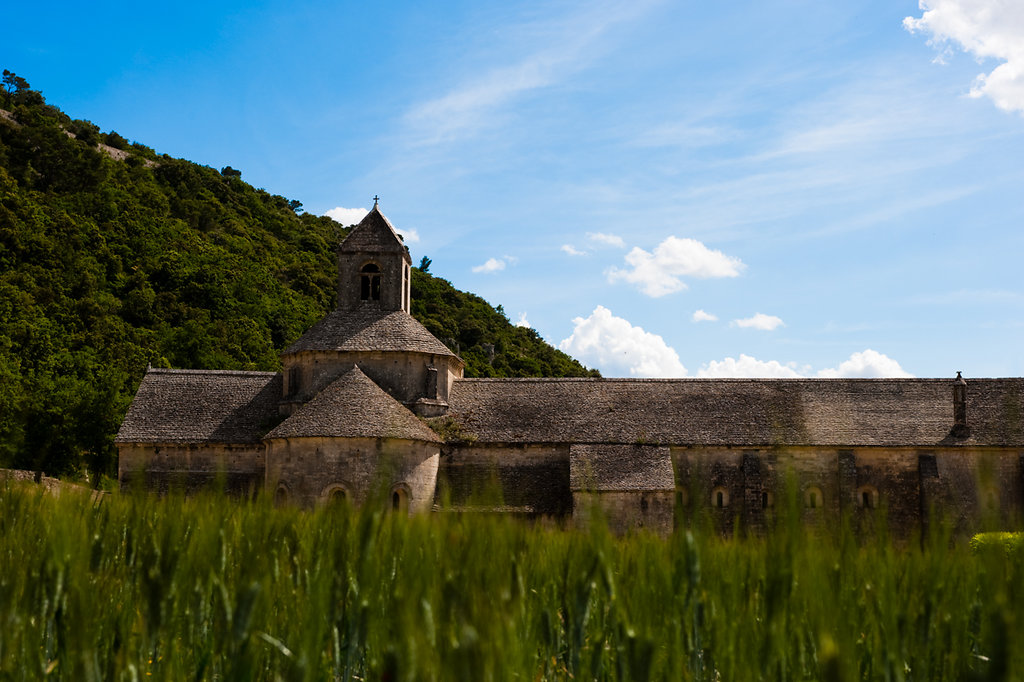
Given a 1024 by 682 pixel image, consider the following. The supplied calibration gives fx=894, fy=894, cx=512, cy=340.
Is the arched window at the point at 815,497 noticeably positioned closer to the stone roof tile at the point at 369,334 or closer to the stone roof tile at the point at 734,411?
the stone roof tile at the point at 734,411

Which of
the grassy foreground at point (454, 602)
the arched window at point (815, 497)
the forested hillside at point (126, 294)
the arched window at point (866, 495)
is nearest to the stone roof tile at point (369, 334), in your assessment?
the arched window at point (815, 497)

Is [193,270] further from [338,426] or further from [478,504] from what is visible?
[478,504]

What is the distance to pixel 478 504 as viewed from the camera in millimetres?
5105

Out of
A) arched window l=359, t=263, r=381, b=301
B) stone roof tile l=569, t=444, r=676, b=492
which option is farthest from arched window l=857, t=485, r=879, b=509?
arched window l=359, t=263, r=381, b=301

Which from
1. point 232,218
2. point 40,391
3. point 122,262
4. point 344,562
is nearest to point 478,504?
point 344,562

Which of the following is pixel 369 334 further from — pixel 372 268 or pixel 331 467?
pixel 331 467

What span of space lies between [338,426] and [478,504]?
25883 mm

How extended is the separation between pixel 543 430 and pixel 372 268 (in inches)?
423

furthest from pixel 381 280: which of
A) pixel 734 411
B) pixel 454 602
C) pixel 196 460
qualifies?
pixel 454 602

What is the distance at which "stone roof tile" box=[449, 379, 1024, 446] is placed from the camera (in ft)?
113

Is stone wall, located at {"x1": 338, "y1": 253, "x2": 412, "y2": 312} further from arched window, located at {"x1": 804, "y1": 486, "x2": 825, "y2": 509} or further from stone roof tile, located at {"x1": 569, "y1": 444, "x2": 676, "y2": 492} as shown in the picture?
arched window, located at {"x1": 804, "y1": 486, "x2": 825, "y2": 509}

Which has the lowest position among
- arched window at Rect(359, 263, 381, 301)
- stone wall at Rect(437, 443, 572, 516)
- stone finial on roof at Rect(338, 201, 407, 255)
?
stone wall at Rect(437, 443, 572, 516)

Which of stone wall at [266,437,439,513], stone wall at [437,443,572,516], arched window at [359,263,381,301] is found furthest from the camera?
arched window at [359,263,381,301]

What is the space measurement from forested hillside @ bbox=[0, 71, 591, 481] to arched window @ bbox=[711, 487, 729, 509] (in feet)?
102
